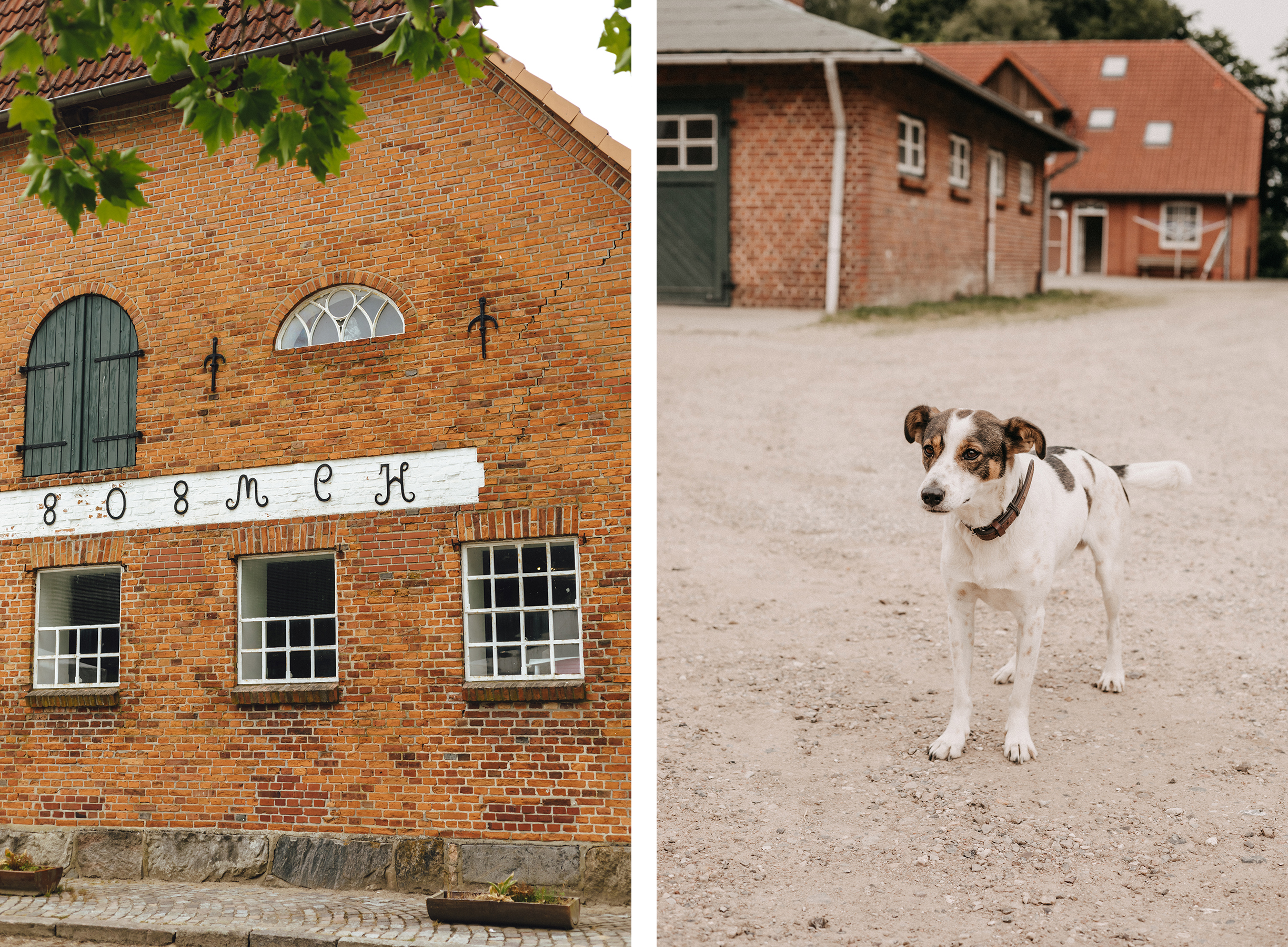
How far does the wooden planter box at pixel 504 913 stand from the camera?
8.41 ft

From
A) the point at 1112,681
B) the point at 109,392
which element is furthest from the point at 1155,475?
the point at 109,392

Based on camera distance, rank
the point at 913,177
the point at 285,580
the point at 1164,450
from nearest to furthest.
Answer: the point at 285,580
the point at 913,177
the point at 1164,450

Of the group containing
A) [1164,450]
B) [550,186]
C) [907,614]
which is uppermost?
[550,186]

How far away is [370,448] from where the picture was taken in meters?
2.87

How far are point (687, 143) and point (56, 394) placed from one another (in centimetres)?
217

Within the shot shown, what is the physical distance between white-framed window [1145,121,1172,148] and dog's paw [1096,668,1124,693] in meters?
2.78

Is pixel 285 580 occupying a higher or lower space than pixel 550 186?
lower

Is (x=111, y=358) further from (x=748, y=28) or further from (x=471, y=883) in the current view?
(x=748, y=28)

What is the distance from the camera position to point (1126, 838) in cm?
236

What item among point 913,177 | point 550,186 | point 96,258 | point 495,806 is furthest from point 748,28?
point 495,806

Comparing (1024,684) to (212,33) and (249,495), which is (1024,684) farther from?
(212,33)

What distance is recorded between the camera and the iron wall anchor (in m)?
2.79

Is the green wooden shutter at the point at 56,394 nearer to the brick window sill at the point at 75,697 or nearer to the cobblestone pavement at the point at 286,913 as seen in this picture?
the brick window sill at the point at 75,697

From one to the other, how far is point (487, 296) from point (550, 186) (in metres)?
0.34
